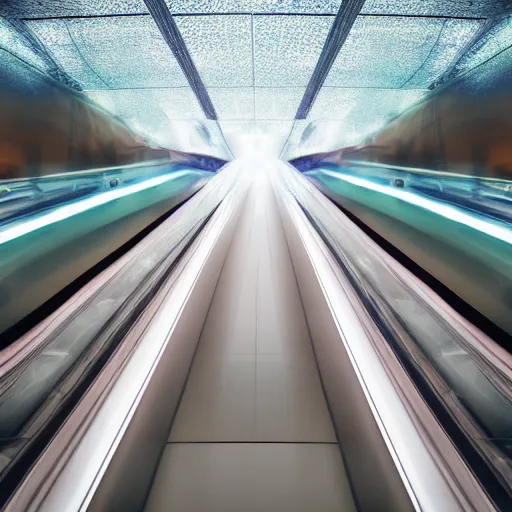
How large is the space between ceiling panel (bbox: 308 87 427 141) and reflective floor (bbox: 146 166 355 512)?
3435 mm

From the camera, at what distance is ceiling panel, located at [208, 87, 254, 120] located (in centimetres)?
385

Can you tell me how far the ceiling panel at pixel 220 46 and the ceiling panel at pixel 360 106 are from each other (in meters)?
1.25

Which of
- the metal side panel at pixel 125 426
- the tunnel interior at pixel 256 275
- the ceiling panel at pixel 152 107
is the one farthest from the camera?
the ceiling panel at pixel 152 107

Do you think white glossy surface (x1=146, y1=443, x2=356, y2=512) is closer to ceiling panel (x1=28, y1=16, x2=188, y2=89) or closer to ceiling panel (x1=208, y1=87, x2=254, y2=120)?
ceiling panel (x1=28, y1=16, x2=188, y2=89)

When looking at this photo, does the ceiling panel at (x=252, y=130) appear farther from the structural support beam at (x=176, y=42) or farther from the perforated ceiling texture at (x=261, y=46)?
the structural support beam at (x=176, y=42)

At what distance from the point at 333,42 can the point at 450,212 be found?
80.8 inches

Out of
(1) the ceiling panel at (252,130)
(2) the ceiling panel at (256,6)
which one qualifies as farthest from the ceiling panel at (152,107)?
(2) the ceiling panel at (256,6)

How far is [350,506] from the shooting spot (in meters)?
0.81

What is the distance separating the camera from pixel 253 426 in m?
1.02

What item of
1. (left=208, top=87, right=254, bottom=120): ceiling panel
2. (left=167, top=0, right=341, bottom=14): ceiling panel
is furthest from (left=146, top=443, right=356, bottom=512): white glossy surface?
(left=208, top=87, right=254, bottom=120): ceiling panel

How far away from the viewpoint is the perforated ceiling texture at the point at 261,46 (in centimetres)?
223

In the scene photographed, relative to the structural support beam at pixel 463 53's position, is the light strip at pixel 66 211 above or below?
below

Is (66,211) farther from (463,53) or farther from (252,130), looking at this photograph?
(252,130)

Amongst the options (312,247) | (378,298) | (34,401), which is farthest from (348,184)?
(34,401)
